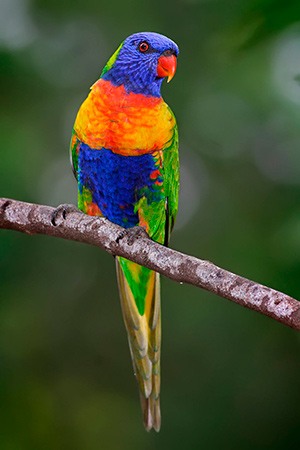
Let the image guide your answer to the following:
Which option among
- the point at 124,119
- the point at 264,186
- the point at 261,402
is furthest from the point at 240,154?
the point at 124,119

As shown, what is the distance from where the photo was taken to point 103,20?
3.87 meters

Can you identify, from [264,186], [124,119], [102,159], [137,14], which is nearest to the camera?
[124,119]

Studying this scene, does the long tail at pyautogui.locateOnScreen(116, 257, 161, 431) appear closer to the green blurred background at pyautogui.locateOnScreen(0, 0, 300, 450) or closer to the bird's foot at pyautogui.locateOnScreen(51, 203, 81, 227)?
the bird's foot at pyautogui.locateOnScreen(51, 203, 81, 227)

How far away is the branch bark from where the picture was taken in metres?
1.66

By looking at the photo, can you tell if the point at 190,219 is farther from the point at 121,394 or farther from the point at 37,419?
the point at 37,419

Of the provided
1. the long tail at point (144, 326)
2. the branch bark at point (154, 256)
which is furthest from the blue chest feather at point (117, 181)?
the branch bark at point (154, 256)

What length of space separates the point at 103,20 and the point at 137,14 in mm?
275

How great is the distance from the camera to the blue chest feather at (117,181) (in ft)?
8.46

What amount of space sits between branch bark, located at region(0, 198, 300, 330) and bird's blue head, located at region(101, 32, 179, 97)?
0.52m

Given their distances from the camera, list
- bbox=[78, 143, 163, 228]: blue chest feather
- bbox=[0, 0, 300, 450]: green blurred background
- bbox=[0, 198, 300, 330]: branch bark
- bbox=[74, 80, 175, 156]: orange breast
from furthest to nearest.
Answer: bbox=[0, 0, 300, 450]: green blurred background → bbox=[78, 143, 163, 228]: blue chest feather → bbox=[74, 80, 175, 156]: orange breast → bbox=[0, 198, 300, 330]: branch bark

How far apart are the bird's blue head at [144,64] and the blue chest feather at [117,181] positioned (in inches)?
10.0

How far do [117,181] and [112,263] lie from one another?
1.43 metres

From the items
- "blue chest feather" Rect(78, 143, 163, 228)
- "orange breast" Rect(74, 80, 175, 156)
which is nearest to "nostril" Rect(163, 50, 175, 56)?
"orange breast" Rect(74, 80, 175, 156)

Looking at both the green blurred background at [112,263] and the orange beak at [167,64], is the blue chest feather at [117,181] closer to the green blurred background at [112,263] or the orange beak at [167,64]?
the orange beak at [167,64]
